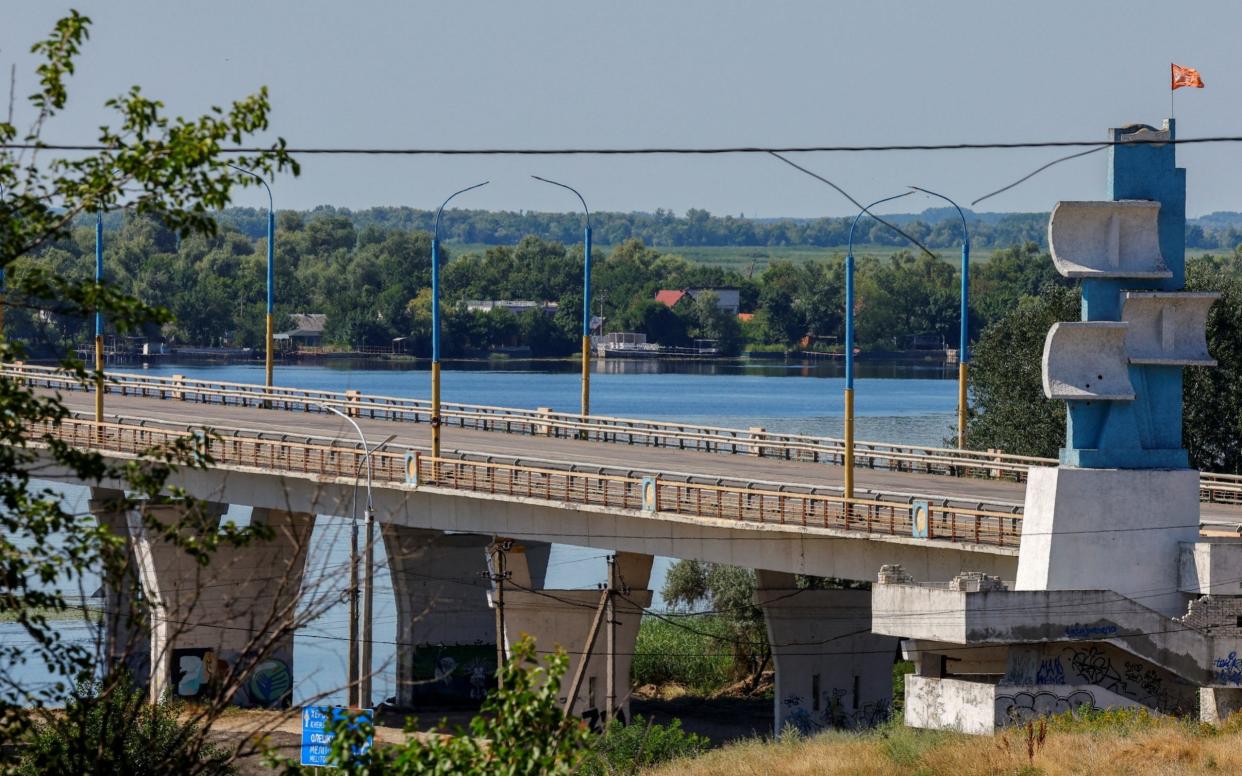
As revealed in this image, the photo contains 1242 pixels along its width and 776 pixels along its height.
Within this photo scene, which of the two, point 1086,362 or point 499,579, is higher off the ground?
point 1086,362

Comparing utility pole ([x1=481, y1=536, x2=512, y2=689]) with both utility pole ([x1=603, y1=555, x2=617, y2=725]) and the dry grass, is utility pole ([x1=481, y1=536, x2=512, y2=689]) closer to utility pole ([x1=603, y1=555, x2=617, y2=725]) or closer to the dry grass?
utility pole ([x1=603, y1=555, x2=617, y2=725])

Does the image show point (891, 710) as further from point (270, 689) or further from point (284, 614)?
point (284, 614)

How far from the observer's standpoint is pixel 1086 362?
38.3 metres

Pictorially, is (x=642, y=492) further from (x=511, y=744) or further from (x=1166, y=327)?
(x=511, y=744)

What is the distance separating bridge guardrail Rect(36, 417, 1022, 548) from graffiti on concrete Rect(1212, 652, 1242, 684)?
4601 millimetres

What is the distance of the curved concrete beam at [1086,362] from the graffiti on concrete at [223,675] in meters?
29.8

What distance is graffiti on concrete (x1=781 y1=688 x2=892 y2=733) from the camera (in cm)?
5288

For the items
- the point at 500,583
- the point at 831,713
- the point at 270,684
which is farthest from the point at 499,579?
the point at 270,684

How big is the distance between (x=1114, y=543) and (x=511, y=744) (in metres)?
21.9

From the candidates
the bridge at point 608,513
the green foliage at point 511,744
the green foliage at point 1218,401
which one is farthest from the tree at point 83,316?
the green foliage at point 1218,401

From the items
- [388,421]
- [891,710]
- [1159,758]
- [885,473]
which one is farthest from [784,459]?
[1159,758]

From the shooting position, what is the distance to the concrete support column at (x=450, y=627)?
6419 cm

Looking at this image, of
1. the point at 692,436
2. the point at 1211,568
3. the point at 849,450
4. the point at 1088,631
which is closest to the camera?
the point at 1088,631

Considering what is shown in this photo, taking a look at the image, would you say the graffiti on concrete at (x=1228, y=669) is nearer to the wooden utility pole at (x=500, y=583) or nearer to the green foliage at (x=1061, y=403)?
the wooden utility pole at (x=500, y=583)
